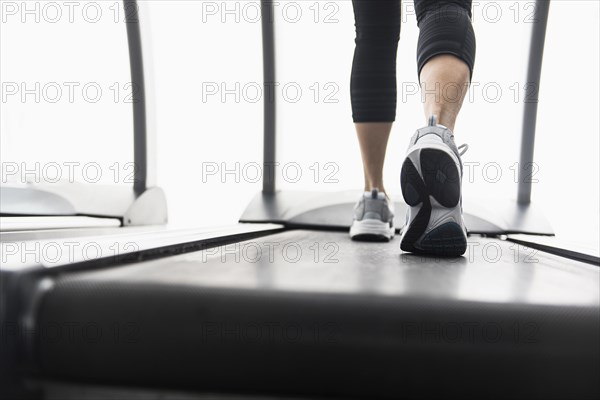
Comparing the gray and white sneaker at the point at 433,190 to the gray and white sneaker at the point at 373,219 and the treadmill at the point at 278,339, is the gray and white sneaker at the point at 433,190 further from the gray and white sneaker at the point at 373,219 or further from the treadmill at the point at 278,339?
the gray and white sneaker at the point at 373,219

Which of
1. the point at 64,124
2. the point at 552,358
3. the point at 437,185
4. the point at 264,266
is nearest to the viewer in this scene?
the point at 552,358

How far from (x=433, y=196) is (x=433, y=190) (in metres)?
0.01

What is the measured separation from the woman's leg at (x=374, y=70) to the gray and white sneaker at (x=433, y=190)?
0.45 m

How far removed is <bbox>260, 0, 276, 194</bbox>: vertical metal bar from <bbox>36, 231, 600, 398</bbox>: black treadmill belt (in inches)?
86.4

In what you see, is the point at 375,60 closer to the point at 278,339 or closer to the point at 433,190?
the point at 433,190

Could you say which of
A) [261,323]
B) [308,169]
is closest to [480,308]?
[261,323]

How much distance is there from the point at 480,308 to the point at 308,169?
2279mm

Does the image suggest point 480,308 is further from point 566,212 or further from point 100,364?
point 566,212

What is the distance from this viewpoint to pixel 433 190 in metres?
0.80

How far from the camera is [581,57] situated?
99.3 inches

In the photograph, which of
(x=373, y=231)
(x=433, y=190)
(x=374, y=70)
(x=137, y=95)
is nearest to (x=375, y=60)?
(x=374, y=70)

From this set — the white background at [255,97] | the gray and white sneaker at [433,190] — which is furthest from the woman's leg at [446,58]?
the white background at [255,97]

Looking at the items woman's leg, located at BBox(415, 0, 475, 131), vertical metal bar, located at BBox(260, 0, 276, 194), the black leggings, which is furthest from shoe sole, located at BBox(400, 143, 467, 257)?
vertical metal bar, located at BBox(260, 0, 276, 194)

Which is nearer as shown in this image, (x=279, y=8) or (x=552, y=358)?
(x=552, y=358)
